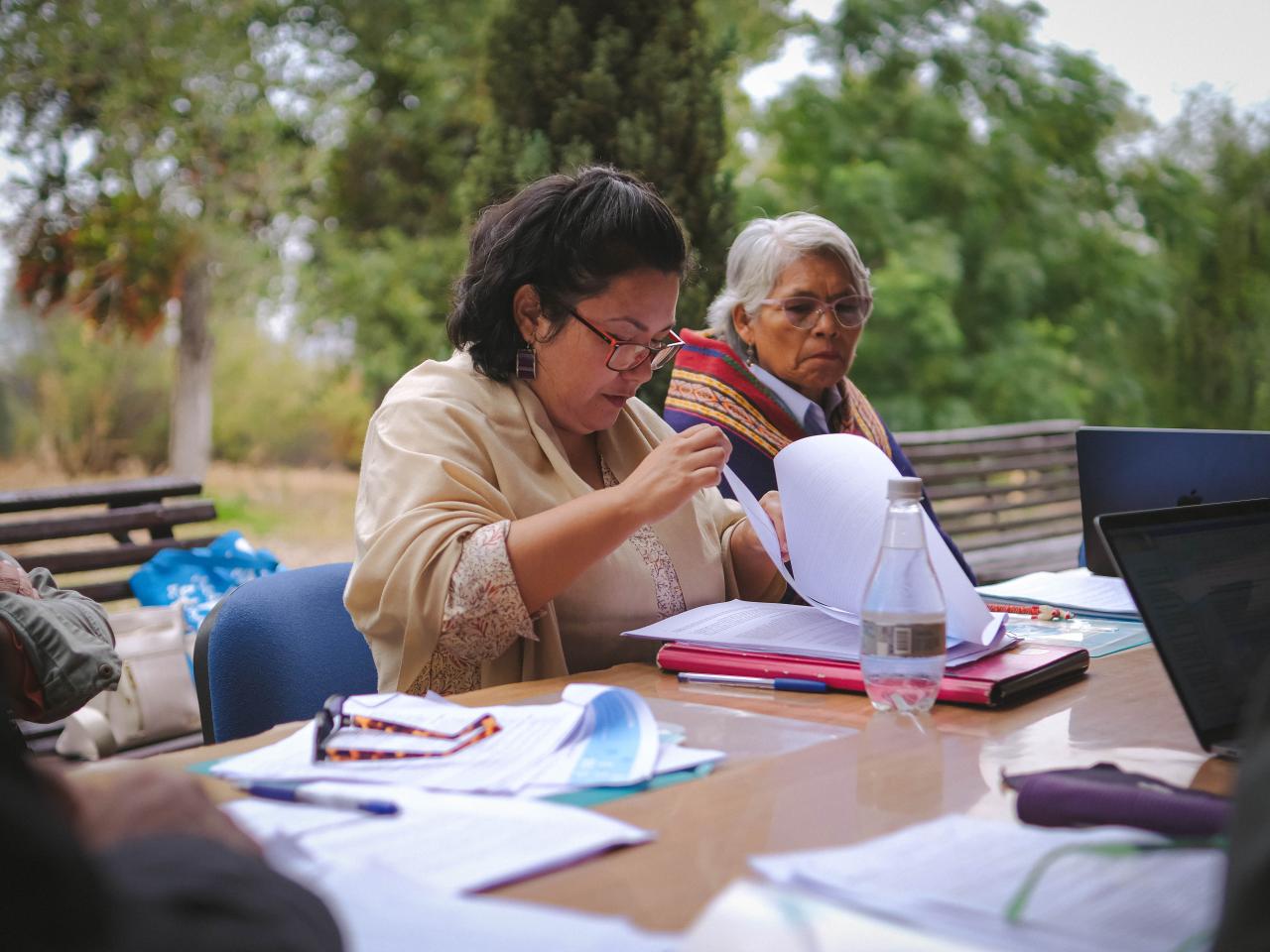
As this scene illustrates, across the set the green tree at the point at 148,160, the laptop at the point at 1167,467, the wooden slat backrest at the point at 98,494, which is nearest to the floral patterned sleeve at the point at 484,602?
the laptop at the point at 1167,467

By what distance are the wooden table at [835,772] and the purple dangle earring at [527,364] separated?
54 centimetres

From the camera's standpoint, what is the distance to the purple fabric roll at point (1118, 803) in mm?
865

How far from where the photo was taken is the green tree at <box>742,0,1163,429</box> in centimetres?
877

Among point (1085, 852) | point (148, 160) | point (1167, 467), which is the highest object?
point (148, 160)

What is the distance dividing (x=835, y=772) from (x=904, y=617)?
0.26 m

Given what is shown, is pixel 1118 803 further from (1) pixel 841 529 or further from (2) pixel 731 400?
(2) pixel 731 400

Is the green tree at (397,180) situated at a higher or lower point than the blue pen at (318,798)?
higher

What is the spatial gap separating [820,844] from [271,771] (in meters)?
0.51

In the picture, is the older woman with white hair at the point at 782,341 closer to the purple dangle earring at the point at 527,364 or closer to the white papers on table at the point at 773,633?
the purple dangle earring at the point at 527,364

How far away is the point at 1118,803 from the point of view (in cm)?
90

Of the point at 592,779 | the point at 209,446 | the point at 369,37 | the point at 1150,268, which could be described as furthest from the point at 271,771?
the point at 1150,268

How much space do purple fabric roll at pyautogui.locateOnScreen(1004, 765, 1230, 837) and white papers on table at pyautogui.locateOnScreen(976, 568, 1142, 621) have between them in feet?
3.58

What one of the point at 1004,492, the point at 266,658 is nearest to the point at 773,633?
the point at 266,658

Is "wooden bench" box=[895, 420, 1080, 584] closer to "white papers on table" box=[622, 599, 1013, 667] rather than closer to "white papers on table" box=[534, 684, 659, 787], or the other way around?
"white papers on table" box=[622, 599, 1013, 667]
